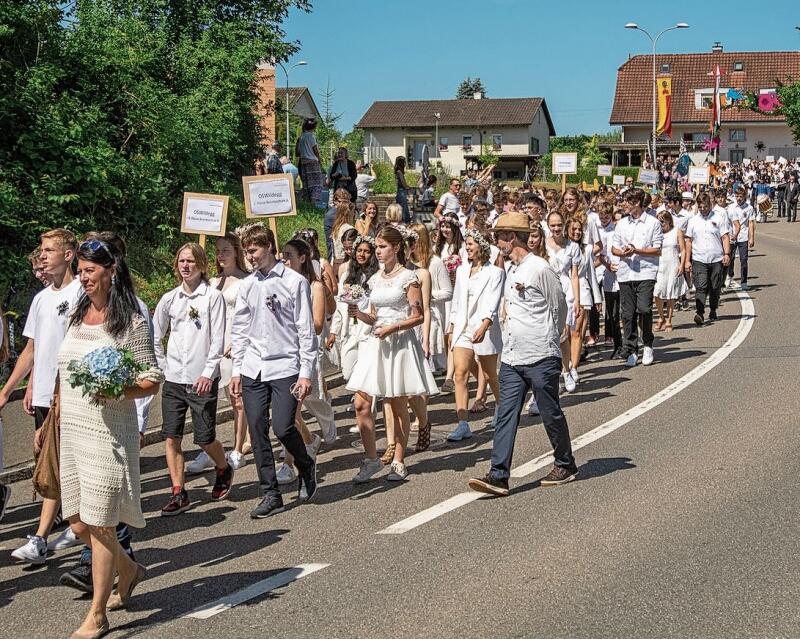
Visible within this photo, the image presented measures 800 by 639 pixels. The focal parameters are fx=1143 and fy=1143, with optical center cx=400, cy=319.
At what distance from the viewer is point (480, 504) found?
806 centimetres

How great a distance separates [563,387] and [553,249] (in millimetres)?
1592

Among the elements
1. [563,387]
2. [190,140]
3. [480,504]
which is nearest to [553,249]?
[563,387]

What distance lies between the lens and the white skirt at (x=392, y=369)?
9062 mm

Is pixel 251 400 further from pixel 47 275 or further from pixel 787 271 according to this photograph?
pixel 787 271

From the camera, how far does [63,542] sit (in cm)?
762

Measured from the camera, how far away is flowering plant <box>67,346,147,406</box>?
5.61 meters

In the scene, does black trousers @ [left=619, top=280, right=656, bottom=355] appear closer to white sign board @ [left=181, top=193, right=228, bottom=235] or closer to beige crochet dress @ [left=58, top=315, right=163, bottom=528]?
white sign board @ [left=181, top=193, right=228, bottom=235]

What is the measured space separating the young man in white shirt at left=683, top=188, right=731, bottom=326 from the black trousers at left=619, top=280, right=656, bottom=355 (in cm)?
405

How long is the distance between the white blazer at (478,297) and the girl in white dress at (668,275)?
→ 762cm

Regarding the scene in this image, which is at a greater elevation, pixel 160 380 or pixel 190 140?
pixel 190 140

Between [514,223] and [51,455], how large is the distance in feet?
12.6

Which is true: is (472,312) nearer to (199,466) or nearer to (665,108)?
(199,466)

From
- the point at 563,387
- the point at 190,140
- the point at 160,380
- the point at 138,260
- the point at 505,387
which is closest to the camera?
→ the point at 160,380

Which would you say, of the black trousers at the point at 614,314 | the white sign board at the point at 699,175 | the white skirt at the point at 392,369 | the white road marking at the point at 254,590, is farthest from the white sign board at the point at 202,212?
the white sign board at the point at 699,175
